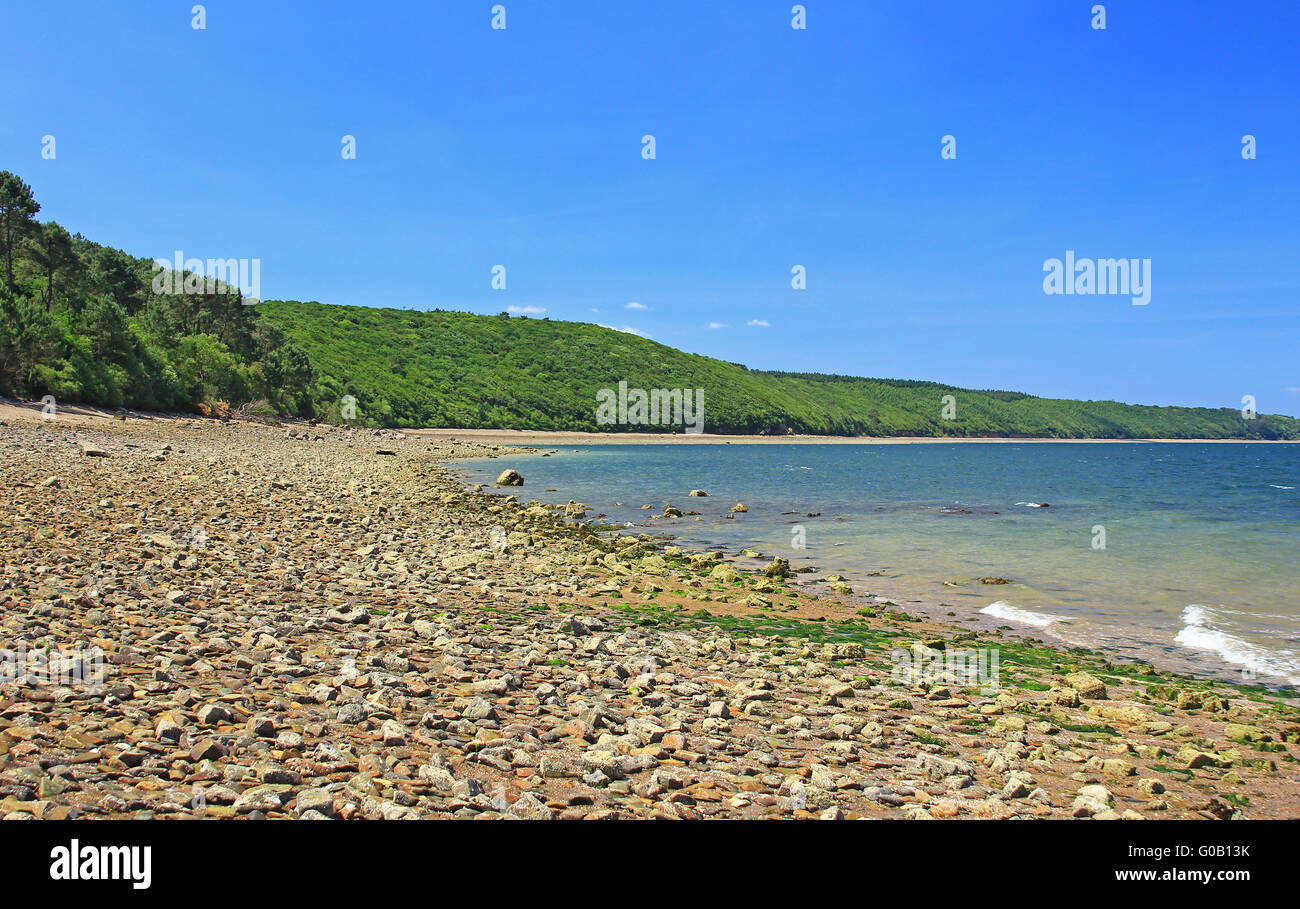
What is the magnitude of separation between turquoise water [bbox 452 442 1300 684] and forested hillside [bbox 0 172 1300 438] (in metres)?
26.4

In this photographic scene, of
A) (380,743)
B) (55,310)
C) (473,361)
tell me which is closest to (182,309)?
(55,310)

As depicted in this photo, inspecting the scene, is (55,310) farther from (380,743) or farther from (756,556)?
(380,743)

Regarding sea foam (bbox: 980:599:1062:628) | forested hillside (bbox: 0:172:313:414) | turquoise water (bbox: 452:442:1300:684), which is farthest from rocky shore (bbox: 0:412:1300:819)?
forested hillside (bbox: 0:172:313:414)

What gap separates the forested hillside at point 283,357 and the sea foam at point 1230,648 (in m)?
55.2

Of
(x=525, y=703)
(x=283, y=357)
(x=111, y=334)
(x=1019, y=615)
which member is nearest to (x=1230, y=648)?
(x=1019, y=615)

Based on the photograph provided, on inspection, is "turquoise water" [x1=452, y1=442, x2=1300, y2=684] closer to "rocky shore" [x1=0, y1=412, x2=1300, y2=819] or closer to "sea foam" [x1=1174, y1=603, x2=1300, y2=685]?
"sea foam" [x1=1174, y1=603, x2=1300, y2=685]

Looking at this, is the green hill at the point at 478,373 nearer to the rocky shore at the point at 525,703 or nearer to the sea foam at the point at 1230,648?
the rocky shore at the point at 525,703

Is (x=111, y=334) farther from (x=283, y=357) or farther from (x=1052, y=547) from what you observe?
(x=1052, y=547)

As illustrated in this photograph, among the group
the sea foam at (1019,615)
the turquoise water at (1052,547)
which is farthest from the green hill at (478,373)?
the sea foam at (1019,615)

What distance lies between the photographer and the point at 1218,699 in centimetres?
910

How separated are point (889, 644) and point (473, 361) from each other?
151 meters

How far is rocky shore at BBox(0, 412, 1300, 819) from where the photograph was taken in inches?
188

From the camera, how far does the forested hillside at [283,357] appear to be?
164 ft
